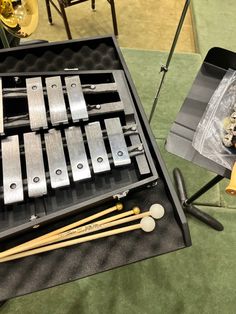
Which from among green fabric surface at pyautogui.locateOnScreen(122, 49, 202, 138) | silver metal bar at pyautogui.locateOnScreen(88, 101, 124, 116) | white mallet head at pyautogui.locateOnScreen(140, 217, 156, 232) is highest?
silver metal bar at pyautogui.locateOnScreen(88, 101, 124, 116)

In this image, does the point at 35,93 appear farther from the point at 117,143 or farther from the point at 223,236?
the point at 223,236

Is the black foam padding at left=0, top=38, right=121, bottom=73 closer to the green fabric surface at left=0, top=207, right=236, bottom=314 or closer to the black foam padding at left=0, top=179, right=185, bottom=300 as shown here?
the black foam padding at left=0, top=179, right=185, bottom=300

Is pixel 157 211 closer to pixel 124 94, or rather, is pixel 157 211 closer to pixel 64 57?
pixel 124 94

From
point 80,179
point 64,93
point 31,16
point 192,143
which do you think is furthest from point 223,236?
point 31,16

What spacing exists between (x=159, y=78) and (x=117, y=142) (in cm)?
146

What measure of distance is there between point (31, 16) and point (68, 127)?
0.75 meters

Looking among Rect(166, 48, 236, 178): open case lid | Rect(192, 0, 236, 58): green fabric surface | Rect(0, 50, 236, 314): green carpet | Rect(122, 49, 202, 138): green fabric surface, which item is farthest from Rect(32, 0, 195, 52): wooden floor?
Rect(0, 50, 236, 314): green carpet

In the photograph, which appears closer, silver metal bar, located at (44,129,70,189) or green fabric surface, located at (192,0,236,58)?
silver metal bar, located at (44,129,70,189)

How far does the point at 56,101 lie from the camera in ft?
4.10

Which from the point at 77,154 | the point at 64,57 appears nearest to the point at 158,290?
the point at 77,154

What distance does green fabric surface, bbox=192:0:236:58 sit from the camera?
2.75m

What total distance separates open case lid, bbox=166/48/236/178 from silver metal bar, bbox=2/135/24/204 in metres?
0.63

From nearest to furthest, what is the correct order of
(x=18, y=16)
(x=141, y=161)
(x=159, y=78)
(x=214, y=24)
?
(x=141, y=161) < (x=18, y=16) < (x=159, y=78) < (x=214, y=24)

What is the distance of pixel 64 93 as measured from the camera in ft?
4.29
